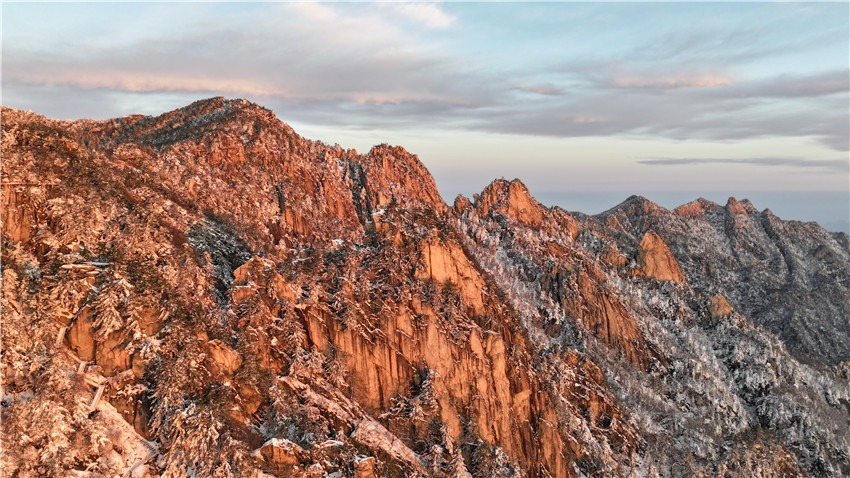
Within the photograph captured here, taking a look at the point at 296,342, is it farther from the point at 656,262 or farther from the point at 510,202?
the point at 656,262

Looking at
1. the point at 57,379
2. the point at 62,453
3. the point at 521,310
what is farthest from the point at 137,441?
the point at 521,310

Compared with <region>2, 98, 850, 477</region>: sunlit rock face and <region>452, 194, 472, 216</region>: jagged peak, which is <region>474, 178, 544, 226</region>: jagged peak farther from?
<region>2, 98, 850, 477</region>: sunlit rock face

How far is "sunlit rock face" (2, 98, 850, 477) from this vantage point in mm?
41219

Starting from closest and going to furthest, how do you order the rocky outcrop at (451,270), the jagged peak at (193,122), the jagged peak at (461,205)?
the rocky outcrop at (451,270)
the jagged peak at (193,122)
the jagged peak at (461,205)

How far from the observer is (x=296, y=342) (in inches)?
2221

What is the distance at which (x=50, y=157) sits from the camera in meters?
53.9

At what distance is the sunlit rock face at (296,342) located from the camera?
41.2 m

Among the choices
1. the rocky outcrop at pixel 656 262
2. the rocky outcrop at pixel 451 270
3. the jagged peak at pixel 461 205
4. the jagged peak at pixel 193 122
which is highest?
the jagged peak at pixel 193 122

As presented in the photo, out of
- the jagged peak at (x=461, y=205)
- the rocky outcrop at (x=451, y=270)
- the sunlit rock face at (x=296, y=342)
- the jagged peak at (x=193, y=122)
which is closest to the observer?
the sunlit rock face at (x=296, y=342)

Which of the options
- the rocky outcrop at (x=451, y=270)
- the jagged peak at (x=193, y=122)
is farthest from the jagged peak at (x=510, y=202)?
the rocky outcrop at (x=451, y=270)

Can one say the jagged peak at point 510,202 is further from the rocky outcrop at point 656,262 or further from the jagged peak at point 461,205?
the rocky outcrop at point 656,262

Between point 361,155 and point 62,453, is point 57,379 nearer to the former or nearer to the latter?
point 62,453

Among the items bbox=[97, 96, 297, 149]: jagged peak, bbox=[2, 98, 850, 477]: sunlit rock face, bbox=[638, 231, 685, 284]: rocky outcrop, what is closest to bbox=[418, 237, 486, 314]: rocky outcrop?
bbox=[2, 98, 850, 477]: sunlit rock face

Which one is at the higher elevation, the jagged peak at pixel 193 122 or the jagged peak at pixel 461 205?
the jagged peak at pixel 193 122
